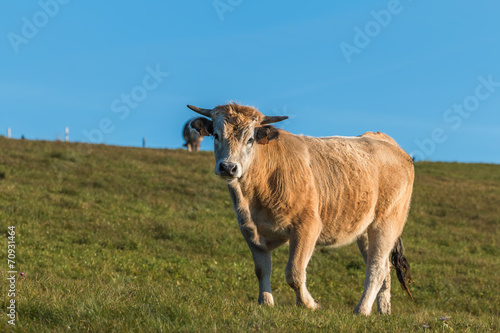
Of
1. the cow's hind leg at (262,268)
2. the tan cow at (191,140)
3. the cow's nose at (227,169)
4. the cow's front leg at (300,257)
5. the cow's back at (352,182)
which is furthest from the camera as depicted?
the tan cow at (191,140)

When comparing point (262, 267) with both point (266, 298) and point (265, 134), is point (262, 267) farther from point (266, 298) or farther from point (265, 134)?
point (265, 134)

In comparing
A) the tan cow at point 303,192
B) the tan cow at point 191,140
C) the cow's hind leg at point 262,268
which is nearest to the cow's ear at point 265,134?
the tan cow at point 303,192

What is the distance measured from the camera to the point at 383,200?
9.33m

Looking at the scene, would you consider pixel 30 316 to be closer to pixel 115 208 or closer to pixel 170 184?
pixel 115 208

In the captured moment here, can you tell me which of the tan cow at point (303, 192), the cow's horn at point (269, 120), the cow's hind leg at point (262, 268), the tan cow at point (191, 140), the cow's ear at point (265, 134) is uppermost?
the tan cow at point (191, 140)

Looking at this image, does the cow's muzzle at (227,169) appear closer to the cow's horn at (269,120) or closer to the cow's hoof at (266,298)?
the cow's horn at (269,120)

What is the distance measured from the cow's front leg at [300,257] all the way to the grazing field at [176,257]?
0.49 metres

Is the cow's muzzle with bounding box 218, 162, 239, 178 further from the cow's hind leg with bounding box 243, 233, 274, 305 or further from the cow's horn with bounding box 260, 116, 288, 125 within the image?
the cow's hind leg with bounding box 243, 233, 274, 305

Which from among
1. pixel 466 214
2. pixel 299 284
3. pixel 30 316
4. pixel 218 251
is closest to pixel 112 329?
pixel 30 316

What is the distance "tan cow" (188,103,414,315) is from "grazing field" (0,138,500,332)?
92 centimetres

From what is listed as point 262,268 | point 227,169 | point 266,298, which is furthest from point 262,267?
point 227,169

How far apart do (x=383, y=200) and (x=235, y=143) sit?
11.4 feet

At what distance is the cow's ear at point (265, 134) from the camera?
758 cm

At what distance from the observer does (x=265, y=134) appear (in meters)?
7.60
